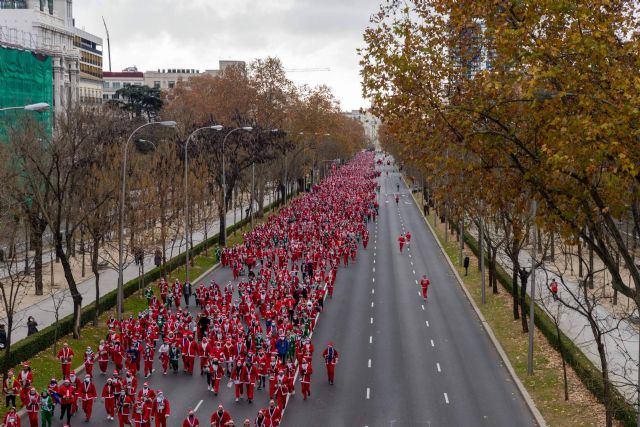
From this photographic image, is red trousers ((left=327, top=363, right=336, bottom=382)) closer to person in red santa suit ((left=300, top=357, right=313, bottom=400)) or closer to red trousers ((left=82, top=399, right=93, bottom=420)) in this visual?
person in red santa suit ((left=300, top=357, right=313, bottom=400))

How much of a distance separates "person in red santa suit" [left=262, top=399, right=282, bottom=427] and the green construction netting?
125 ft

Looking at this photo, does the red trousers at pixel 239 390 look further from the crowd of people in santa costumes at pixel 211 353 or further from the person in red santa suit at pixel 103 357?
the person in red santa suit at pixel 103 357

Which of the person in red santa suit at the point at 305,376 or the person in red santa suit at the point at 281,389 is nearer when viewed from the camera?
the person in red santa suit at the point at 281,389

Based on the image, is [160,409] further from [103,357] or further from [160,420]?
[103,357]

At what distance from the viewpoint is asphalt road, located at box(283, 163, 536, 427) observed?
2120 cm

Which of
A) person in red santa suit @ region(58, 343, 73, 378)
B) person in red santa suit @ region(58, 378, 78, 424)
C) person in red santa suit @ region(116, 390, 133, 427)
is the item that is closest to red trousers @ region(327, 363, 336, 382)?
person in red santa suit @ region(116, 390, 133, 427)

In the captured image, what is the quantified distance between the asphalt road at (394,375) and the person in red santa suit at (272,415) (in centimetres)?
125

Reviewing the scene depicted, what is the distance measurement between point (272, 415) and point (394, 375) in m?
6.98

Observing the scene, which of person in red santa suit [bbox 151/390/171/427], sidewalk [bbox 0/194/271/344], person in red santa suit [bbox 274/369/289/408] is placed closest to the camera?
person in red santa suit [bbox 151/390/171/427]

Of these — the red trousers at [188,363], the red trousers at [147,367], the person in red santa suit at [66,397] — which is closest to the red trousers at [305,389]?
the red trousers at [188,363]

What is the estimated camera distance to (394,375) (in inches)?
984

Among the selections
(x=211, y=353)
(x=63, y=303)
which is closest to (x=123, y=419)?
(x=211, y=353)

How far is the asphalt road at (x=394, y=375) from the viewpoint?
21.1 metres

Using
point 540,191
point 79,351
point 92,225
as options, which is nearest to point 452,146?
point 540,191
